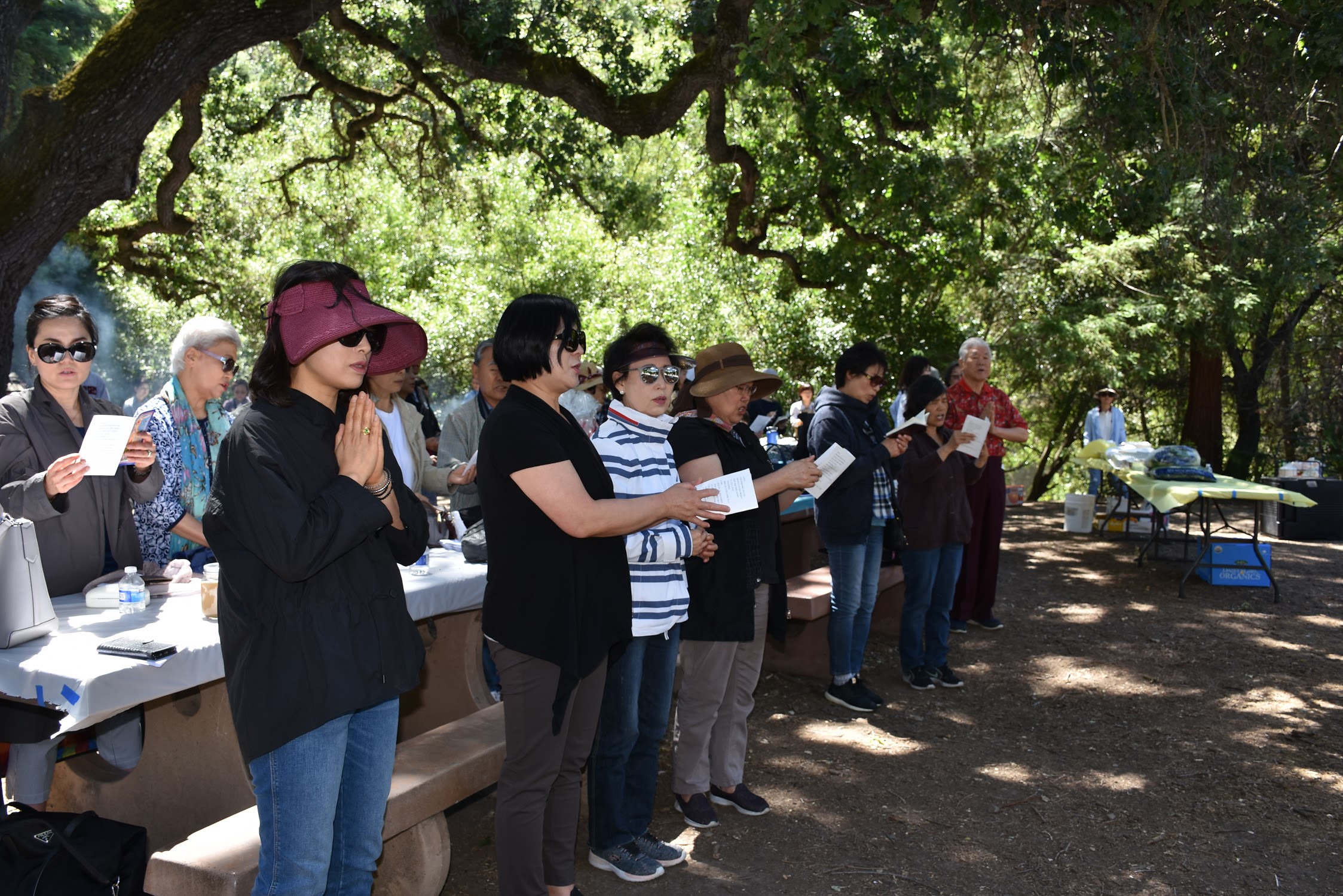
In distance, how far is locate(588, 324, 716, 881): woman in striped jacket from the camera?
3.48 m

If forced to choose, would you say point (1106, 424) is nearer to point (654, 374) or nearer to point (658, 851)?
point (658, 851)

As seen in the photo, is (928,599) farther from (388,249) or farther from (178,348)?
(388,249)

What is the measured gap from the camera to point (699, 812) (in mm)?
4270

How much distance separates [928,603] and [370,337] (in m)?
4.43

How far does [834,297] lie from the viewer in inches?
555

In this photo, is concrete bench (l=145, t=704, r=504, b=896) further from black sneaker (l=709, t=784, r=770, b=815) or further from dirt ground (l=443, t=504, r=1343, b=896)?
black sneaker (l=709, t=784, r=770, b=815)

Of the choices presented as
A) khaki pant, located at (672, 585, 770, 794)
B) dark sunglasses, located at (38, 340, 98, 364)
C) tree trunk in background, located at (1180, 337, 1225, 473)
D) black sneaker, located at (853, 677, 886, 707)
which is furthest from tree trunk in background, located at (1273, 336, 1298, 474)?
dark sunglasses, located at (38, 340, 98, 364)

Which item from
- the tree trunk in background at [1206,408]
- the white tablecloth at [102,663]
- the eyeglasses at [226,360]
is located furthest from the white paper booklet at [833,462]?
the tree trunk in background at [1206,408]

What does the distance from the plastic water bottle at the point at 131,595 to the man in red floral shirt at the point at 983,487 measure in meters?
4.82

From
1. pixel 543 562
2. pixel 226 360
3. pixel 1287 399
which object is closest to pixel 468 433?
pixel 226 360

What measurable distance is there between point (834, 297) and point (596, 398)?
22.4 feet

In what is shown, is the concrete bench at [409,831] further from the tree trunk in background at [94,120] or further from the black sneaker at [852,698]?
the tree trunk in background at [94,120]

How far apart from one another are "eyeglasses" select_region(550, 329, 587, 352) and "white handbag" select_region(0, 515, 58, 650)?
1721 mm

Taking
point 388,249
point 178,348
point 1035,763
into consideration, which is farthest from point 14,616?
point 388,249
